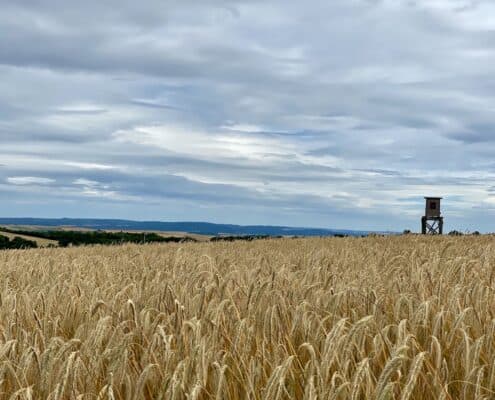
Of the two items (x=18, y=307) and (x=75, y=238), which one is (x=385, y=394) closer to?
(x=18, y=307)

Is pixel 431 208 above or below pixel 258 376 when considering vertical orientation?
above

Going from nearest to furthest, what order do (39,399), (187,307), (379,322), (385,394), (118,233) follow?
1. (385,394)
2. (39,399)
3. (379,322)
4. (187,307)
5. (118,233)

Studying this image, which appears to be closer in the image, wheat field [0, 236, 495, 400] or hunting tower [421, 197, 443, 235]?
wheat field [0, 236, 495, 400]

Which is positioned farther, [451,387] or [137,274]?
[137,274]

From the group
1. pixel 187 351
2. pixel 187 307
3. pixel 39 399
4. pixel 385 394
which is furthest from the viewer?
pixel 187 307

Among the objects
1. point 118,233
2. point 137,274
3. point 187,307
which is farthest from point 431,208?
point 187,307

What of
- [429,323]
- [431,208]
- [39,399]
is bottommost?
[39,399]

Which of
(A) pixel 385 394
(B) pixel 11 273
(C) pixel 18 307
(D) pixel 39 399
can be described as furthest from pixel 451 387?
(B) pixel 11 273

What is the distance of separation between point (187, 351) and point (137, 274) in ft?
14.1

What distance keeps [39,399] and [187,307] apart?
171cm

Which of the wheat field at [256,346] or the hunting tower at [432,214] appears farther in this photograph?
the hunting tower at [432,214]

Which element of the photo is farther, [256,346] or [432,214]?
[432,214]

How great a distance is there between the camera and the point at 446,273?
592 cm

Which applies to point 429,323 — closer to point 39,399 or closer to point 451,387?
point 451,387
